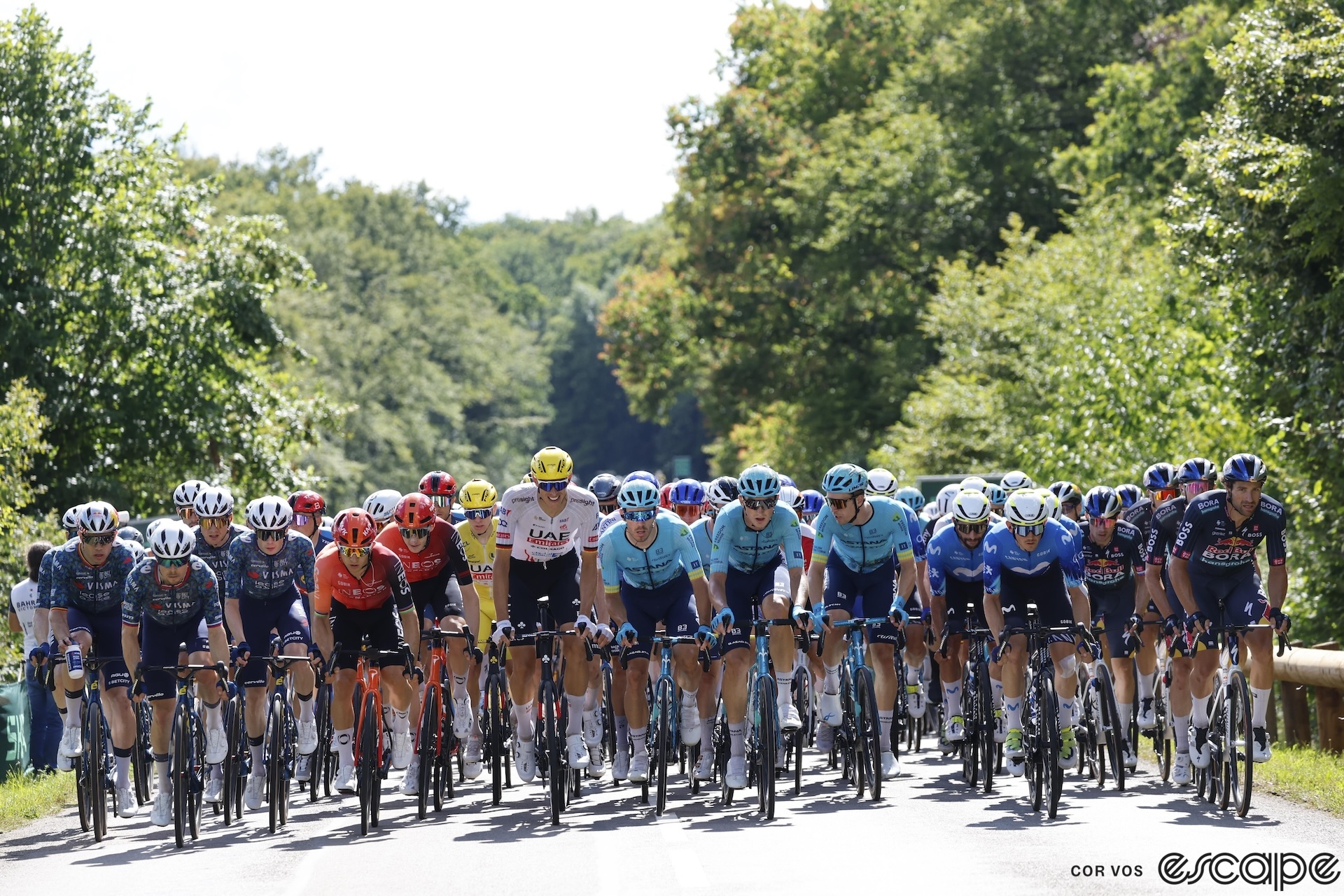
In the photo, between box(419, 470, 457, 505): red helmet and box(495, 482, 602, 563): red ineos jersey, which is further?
box(419, 470, 457, 505): red helmet

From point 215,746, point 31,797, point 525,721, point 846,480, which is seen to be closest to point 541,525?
point 525,721

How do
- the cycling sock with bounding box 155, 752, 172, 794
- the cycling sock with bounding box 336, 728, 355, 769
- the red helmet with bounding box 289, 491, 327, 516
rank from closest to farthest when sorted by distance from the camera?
the cycling sock with bounding box 155, 752, 172, 794, the cycling sock with bounding box 336, 728, 355, 769, the red helmet with bounding box 289, 491, 327, 516

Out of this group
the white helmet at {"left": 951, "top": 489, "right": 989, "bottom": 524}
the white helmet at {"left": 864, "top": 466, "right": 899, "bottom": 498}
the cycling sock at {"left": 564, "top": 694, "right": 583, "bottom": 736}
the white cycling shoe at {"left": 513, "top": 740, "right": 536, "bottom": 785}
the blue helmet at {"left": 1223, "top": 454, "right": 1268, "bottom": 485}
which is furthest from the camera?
the white helmet at {"left": 864, "top": 466, "right": 899, "bottom": 498}

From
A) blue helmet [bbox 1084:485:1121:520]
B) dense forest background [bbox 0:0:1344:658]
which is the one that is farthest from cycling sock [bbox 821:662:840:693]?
dense forest background [bbox 0:0:1344:658]

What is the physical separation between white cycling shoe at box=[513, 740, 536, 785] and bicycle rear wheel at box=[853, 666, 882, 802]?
7.17 ft

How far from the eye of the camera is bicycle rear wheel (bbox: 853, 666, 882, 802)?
12336mm

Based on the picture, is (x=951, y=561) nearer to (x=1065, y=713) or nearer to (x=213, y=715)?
(x=1065, y=713)

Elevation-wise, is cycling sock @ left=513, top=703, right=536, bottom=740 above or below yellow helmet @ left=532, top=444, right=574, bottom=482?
below

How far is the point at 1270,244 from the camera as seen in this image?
20.8 metres

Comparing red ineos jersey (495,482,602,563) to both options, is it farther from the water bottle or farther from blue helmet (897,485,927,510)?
blue helmet (897,485,927,510)

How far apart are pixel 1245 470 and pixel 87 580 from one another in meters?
8.07

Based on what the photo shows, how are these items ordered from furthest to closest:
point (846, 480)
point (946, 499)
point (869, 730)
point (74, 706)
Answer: point (946, 499), point (74, 706), point (846, 480), point (869, 730)

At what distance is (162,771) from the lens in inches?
489

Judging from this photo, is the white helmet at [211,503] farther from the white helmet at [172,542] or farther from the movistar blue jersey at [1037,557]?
the movistar blue jersey at [1037,557]
